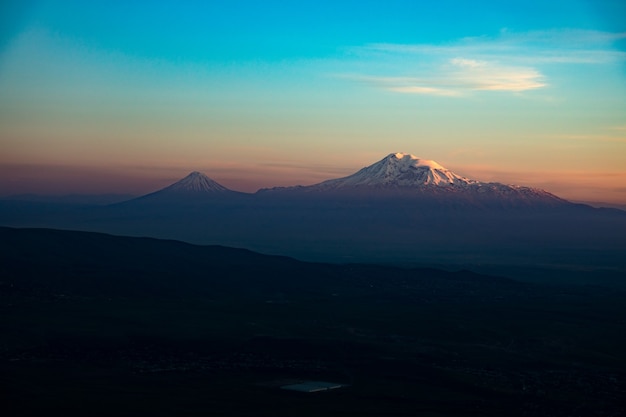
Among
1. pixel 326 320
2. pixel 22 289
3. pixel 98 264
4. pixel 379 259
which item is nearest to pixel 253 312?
pixel 326 320

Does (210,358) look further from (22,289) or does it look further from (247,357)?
(22,289)

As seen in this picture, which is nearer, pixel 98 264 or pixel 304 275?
pixel 98 264

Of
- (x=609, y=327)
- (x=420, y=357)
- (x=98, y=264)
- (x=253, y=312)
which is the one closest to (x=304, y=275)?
(x=98, y=264)

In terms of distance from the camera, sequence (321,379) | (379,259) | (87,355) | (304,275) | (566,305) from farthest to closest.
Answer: (379,259) < (304,275) < (566,305) < (87,355) < (321,379)

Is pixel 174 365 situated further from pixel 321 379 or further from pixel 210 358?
pixel 321 379

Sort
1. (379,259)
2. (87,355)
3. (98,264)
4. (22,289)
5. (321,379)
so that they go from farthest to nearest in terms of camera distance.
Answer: (379,259)
(98,264)
(22,289)
(87,355)
(321,379)

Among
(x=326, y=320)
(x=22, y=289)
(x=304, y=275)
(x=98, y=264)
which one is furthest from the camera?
(x=304, y=275)
